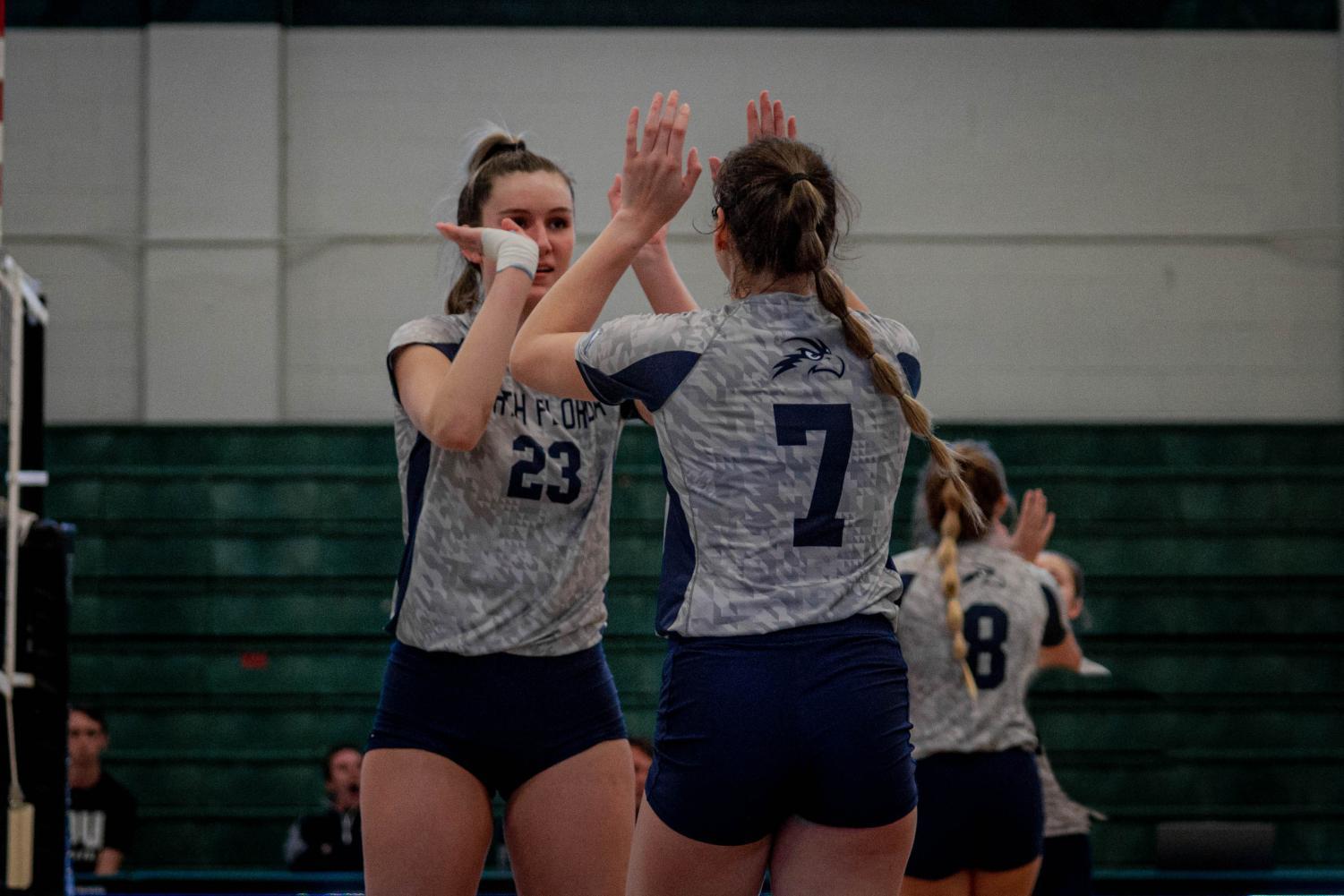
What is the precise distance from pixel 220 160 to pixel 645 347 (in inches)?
293

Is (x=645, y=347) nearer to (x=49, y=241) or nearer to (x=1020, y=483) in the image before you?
(x=1020, y=483)

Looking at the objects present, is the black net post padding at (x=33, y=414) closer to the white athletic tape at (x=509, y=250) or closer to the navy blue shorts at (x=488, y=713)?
the navy blue shorts at (x=488, y=713)

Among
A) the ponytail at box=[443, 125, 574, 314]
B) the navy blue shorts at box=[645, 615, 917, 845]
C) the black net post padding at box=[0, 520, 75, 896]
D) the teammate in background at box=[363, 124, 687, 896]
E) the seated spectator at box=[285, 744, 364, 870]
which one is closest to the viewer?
the navy blue shorts at box=[645, 615, 917, 845]

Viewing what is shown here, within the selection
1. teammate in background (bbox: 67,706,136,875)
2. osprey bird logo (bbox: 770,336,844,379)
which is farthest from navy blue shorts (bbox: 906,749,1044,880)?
teammate in background (bbox: 67,706,136,875)

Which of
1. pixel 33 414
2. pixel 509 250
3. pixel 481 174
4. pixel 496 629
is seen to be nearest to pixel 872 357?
pixel 509 250

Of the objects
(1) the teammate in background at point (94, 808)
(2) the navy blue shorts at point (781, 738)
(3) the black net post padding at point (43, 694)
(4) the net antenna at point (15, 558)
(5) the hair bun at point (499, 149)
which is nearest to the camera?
(2) the navy blue shorts at point (781, 738)

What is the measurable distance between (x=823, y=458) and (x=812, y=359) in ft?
0.46

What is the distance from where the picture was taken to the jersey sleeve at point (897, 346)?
6.82ft

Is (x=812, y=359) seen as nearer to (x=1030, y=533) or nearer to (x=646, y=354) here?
(x=646, y=354)

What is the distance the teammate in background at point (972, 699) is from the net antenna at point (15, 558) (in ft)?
7.20

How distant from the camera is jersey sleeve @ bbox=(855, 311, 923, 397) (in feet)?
6.82

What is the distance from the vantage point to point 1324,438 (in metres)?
8.55

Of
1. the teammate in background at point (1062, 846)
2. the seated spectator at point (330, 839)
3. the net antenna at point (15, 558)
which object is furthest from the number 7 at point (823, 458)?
the seated spectator at point (330, 839)

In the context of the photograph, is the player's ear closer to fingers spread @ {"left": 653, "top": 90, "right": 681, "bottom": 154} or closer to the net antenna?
fingers spread @ {"left": 653, "top": 90, "right": 681, "bottom": 154}
